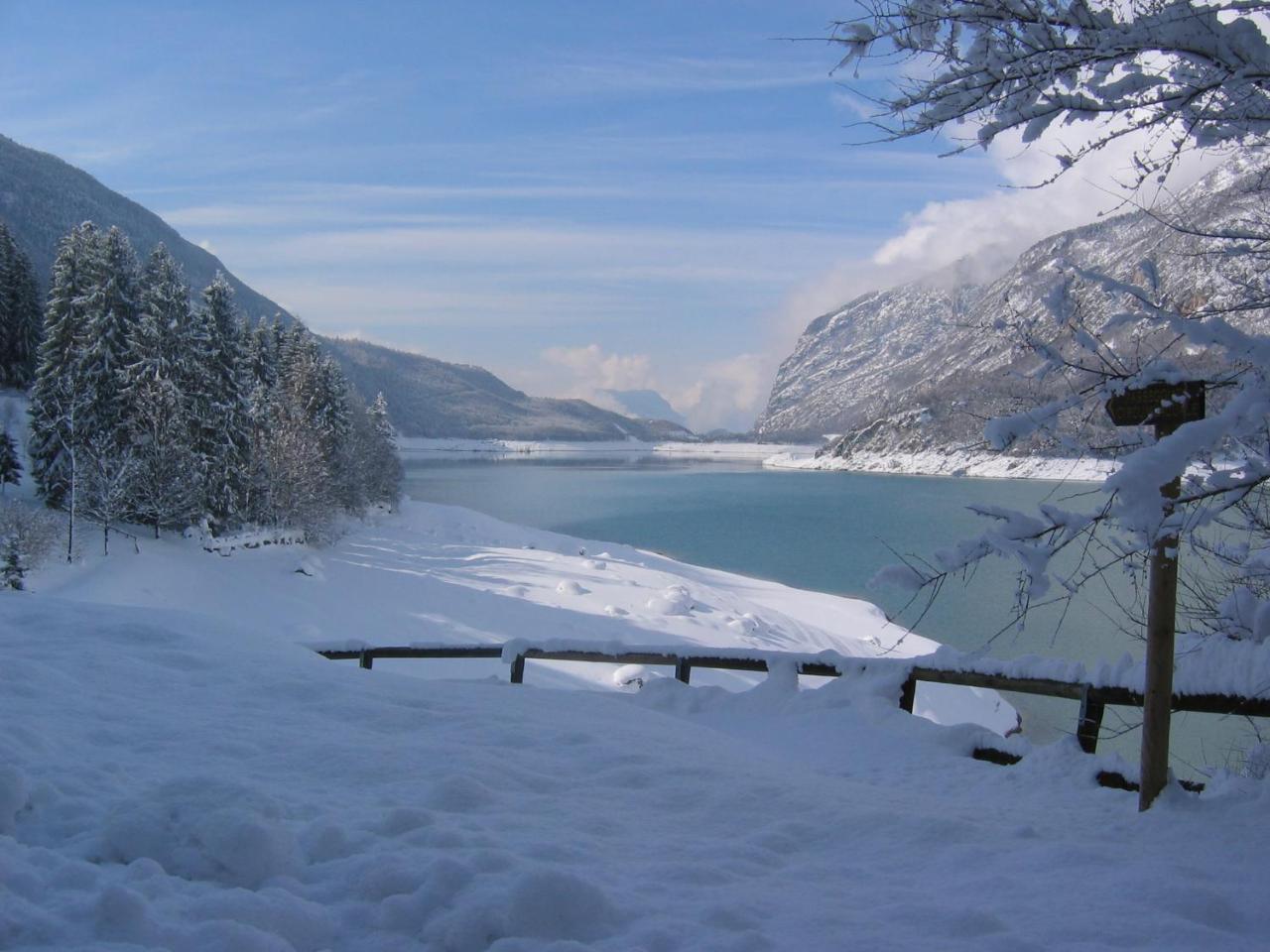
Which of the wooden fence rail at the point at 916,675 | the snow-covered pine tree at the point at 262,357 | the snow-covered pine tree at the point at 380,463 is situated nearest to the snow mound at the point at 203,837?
the wooden fence rail at the point at 916,675

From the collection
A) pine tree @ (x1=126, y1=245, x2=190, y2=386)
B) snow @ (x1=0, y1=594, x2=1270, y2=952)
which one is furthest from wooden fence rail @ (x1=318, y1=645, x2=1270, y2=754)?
pine tree @ (x1=126, y1=245, x2=190, y2=386)

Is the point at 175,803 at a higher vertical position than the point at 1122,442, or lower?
lower

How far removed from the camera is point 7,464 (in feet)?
115

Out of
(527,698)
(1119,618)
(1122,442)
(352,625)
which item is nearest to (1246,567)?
(1122,442)

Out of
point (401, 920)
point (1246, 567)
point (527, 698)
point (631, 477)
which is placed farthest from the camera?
point (631, 477)

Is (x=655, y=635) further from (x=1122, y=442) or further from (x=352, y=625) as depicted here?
(x=1122, y=442)

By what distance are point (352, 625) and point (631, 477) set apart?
330ft

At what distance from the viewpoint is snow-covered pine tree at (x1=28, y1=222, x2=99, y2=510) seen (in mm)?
32344

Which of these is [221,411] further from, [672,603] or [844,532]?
[844,532]

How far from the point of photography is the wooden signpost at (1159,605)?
3760 mm

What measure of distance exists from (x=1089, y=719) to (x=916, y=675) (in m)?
1.28

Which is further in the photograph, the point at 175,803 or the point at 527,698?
the point at 527,698

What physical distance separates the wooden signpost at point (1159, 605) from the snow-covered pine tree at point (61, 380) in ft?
117

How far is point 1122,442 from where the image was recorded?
4.11 metres
